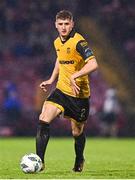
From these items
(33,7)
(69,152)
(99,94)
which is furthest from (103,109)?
(69,152)

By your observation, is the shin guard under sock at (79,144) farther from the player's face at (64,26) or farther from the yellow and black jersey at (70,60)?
the player's face at (64,26)

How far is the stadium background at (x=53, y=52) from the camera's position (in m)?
23.3

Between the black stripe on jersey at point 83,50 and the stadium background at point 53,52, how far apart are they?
532 inches

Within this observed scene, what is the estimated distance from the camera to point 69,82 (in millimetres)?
9625

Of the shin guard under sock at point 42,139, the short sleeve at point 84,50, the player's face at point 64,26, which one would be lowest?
the shin guard under sock at point 42,139

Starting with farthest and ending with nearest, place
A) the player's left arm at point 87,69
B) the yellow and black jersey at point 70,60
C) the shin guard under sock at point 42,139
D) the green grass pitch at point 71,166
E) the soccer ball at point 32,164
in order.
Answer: the yellow and black jersey at point 70,60
the shin guard under sock at point 42,139
the player's left arm at point 87,69
the soccer ball at point 32,164
the green grass pitch at point 71,166

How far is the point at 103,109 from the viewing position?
23250 mm

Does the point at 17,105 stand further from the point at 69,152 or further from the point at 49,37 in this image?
the point at 69,152

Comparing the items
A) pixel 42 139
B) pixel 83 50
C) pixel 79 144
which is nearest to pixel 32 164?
pixel 42 139

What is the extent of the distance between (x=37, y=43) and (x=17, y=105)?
2966 millimetres

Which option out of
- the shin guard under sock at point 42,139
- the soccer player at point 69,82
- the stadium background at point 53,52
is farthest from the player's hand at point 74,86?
the stadium background at point 53,52

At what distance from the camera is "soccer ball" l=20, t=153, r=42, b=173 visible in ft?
29.8

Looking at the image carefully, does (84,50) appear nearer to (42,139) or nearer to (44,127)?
(44,127)

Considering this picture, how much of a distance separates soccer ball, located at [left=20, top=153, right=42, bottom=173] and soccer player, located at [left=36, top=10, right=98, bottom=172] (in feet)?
0.63
